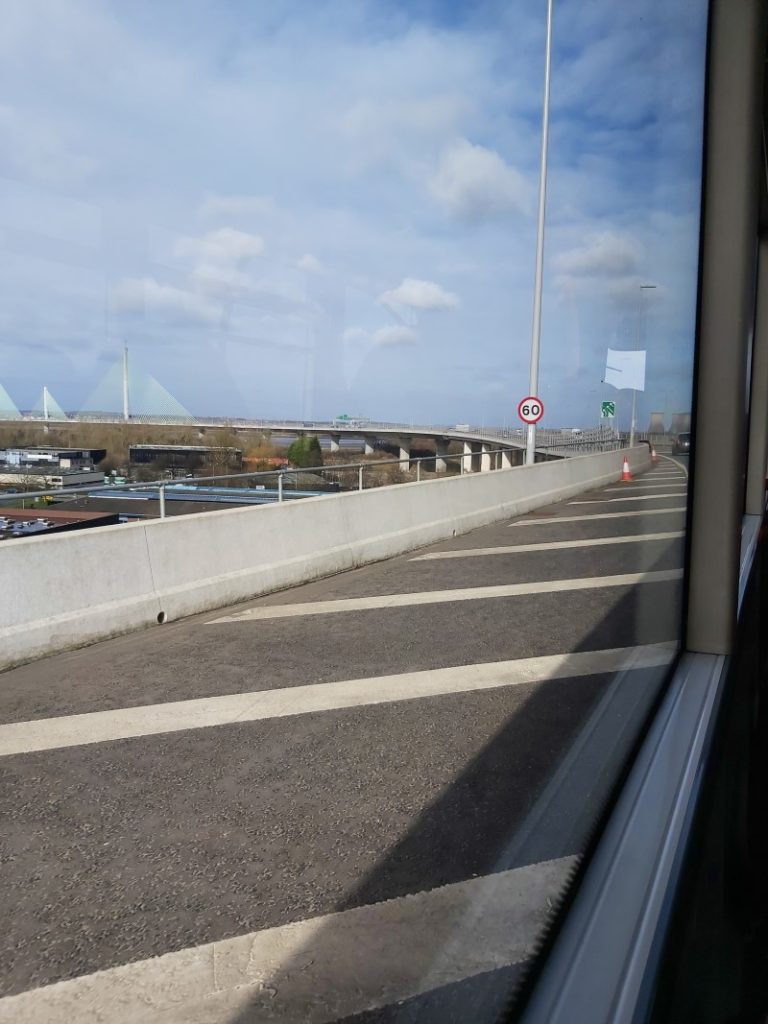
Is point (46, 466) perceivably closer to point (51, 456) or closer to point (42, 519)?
point (51, 456)

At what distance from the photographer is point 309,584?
7.29 metres

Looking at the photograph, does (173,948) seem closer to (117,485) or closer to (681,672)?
(117,485)

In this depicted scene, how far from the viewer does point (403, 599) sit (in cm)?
640

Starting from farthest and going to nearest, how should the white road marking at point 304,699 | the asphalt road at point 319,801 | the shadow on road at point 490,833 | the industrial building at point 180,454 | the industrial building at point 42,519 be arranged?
1. the white road marking at point 304,699
2. the industrial building at point 42,519
3. the industrial building at point 180,454
4. the asphalt road at point 319,801
5. the shadow on road at point 490,833

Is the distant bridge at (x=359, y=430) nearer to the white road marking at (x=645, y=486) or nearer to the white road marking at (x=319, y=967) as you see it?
the white road marking at (x=645, y=486)

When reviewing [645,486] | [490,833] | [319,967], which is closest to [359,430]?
[645,486]

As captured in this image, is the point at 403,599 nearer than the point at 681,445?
No

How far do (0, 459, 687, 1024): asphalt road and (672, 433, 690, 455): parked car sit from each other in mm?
92

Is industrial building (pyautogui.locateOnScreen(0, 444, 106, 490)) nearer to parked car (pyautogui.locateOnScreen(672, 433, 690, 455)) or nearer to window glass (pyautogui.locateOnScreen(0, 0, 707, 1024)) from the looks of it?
window glass (pyautogui.locateOnScreen(0, 0, 707, 1024))

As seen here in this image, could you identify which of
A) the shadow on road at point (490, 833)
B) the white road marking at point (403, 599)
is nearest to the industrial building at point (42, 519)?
the shadow on road at point (490, 833)

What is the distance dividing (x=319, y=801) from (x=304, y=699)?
113 cm

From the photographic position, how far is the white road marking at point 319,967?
1592 mm

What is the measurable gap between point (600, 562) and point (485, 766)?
2.82 metres

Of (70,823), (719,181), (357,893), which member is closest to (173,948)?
(357,893)
